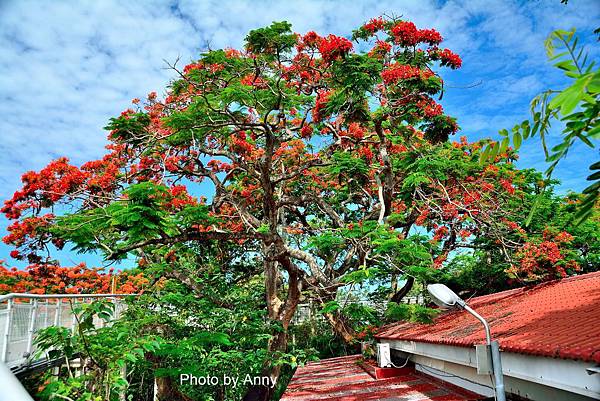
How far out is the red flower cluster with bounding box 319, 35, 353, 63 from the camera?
29.3ft

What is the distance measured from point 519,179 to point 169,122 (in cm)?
1054

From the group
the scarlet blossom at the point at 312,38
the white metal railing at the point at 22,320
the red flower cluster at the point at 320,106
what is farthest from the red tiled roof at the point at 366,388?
the scarlet blossom at the point at 312,38

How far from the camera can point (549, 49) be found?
1363 millimetres

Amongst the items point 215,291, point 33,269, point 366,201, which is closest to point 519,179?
point 366,201

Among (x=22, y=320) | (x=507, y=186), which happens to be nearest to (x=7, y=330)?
(x=22, y=320)

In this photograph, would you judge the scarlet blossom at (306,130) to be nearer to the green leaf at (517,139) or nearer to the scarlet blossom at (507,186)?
the scarlet blossom at (507,186)

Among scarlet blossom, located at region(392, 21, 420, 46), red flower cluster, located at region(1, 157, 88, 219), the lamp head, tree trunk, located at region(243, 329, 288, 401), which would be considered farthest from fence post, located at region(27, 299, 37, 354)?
scarlet blossom, located at region(392, 21, 420, 46)

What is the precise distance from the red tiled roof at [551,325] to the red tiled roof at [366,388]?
0.75m

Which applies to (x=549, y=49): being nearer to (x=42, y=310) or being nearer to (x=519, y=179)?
(x=42, y=310)

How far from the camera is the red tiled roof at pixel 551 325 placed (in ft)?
8.93

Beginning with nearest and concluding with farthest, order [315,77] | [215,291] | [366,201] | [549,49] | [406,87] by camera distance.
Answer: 1. [549,49]
2. [406,87]
3. [315,77]
4. [215,291]
5. [366,201]

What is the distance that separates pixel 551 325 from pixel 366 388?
3.81 m

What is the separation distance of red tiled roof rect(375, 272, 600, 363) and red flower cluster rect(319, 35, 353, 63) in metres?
6.27

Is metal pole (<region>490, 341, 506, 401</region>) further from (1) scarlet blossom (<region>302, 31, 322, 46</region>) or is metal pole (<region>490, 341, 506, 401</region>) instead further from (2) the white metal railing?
(1) scarlet blossom (<region>302, 31, 322, 46</region>)
